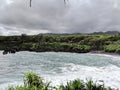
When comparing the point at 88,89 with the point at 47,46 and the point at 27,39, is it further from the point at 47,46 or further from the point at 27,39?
the point at 27,39

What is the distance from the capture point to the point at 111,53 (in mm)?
128750

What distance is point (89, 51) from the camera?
144m

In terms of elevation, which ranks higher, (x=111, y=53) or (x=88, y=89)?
(x=88, y=89)

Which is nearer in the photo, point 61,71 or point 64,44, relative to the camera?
point 61,71

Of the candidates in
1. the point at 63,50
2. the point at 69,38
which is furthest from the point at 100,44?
the point at 69,38

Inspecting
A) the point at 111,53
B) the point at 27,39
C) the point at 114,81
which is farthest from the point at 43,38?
the point at 114,81

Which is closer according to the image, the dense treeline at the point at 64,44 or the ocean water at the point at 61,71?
the ocean water at the point at 61,71

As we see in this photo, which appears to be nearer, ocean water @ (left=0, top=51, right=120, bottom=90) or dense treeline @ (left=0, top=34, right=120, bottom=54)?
ocean water @ (left=0, top=51, right=120, bottom=90)

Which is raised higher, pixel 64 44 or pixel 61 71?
pixel 61 71

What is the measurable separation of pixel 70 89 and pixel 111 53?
106m

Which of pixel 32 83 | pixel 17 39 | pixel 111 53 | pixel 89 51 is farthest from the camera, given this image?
pixel 17 39

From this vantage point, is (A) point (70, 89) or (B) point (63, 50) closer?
(A) point (70, 89)

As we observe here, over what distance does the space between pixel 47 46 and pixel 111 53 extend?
46811 mm

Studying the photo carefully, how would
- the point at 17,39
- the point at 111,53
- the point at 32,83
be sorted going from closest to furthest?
1. the point at 32,83
2. the point at 111,53
3. the point at 17,39
